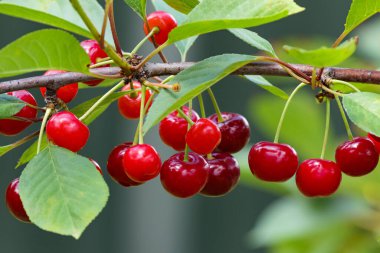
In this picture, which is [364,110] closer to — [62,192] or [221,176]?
[221,176]

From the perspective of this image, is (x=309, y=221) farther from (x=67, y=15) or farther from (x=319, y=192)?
(x=67, y=15)

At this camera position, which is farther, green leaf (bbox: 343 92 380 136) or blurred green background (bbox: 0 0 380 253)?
blurred green background (bbox: 0 0 380 253)

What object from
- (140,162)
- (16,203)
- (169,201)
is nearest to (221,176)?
(140,162)

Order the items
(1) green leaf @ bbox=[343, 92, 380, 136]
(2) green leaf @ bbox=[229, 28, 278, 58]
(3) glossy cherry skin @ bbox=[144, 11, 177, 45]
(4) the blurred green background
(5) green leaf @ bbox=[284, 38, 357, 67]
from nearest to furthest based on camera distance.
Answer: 1. (5) green leaf @ bbox=[284, 38, 357, 67]
2. (1) green leaf @ bbox=[343, 92, 380, 136]
3. (2) green leaf @ bbox=[229, 28, 278, 58]
4. (3) glossy cherry skin @ bbox=[144, 11, 177, 45]
5. (4) the blurred green background

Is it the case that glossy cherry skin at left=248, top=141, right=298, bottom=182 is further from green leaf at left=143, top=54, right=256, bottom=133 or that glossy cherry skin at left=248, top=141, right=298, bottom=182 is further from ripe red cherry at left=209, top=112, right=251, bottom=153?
green leaf at left=143, top=54, right=256, bottom=133

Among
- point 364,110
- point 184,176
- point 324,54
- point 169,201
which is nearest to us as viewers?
point 324,54

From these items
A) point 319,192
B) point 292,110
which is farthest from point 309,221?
point 319,192

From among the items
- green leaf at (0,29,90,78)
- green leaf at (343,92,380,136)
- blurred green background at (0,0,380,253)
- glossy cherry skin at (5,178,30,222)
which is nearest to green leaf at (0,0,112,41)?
→ green leaf at (0,29,90,78)
